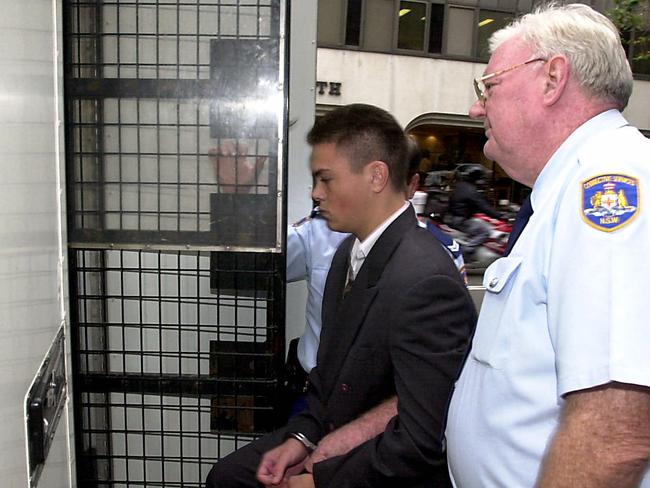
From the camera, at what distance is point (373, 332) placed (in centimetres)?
191

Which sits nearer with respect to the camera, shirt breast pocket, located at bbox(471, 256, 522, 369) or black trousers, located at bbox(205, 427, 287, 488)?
shirt breast pocket, located at bbox(471, 256, 522, 369)

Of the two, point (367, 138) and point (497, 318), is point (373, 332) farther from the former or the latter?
point (367, 138)

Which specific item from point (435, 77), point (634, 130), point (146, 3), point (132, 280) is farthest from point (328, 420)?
point (435, 77)

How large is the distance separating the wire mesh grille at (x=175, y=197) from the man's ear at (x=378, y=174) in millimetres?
354

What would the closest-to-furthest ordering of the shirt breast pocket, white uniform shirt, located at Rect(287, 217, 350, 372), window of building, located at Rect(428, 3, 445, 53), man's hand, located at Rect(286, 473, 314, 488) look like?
the shirt breast pocket, man's hand, located at Rect(286, 473, 314, 488), white uniform shirt, located at Rect(287, 217, 350, 372), window of building, located at Rect(428, 3, 445, 53)

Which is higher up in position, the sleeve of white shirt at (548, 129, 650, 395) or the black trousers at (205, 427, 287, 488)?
the sleeve of white shirt at (548, 129, 650, 395)

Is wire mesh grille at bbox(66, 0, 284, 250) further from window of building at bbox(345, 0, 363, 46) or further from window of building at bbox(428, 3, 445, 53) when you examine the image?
window of building at bbox(428, 3, 445, 53)

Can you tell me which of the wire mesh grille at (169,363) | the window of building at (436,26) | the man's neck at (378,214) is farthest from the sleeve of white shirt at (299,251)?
the window of building at (436,26)

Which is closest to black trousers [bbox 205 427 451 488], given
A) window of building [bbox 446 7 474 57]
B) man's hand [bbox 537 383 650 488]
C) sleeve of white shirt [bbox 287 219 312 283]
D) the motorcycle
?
sleeve of white shirt [bbox 287 219 312 283]

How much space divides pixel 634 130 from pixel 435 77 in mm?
16245

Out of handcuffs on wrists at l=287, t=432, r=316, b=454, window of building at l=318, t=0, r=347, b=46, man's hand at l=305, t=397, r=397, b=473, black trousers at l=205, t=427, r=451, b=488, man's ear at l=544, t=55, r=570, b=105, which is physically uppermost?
window of building at l=318, t=0, r=347, b=46

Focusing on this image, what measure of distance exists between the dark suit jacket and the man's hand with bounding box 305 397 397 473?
27mm

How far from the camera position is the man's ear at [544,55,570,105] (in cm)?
130

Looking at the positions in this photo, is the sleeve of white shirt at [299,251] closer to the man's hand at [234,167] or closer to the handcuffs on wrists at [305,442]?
the man's hand at [234,167]
